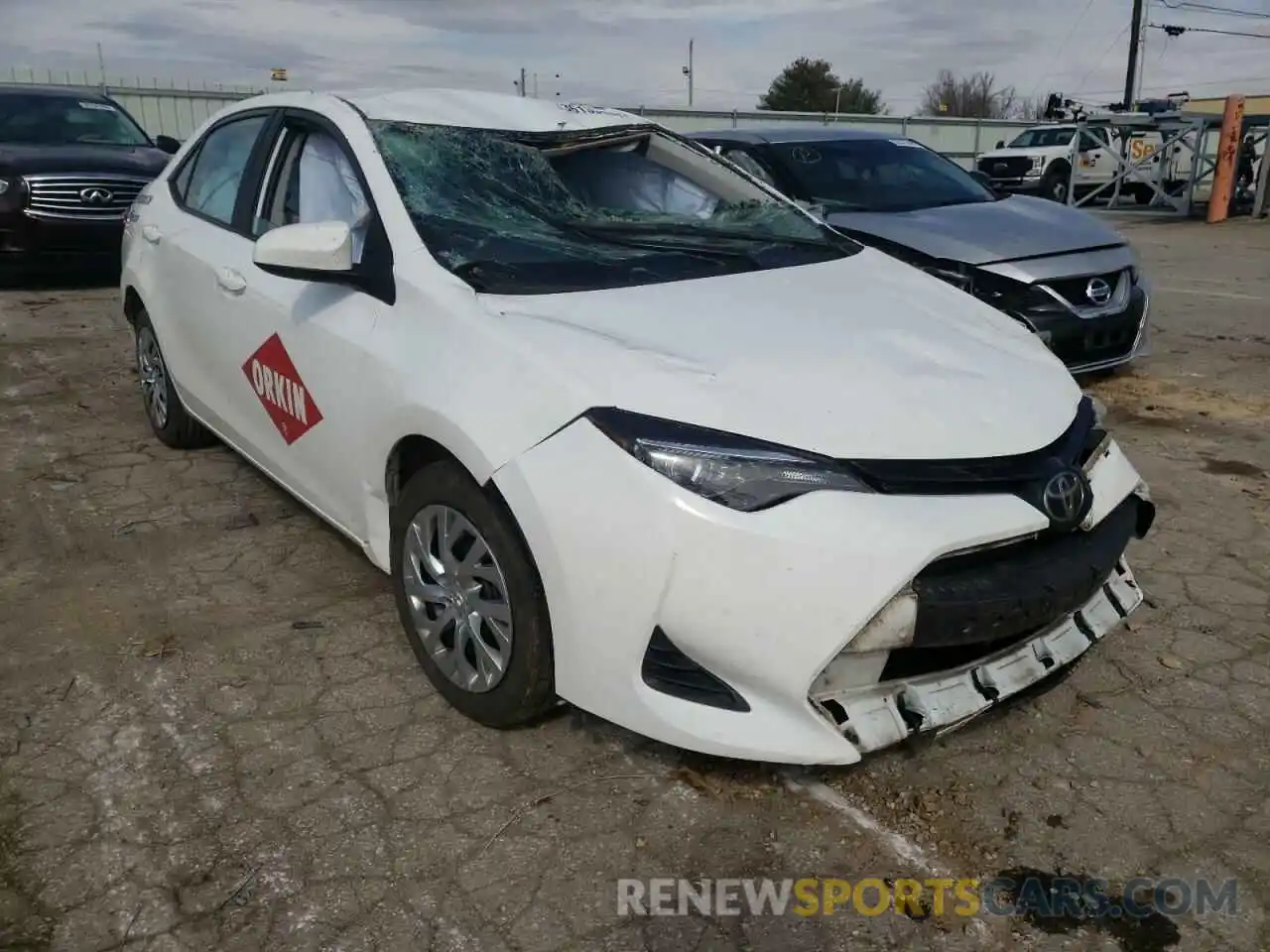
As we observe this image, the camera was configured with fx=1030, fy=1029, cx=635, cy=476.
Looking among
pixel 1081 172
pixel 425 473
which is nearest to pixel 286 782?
pixel 425 473

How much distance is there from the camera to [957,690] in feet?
7.66

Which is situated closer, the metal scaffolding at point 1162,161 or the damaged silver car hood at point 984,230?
the damaged silver car hood at point 984,230

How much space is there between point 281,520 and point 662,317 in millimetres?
2185

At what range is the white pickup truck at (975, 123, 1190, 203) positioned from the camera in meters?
19.3

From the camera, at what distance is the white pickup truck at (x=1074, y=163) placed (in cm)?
1931

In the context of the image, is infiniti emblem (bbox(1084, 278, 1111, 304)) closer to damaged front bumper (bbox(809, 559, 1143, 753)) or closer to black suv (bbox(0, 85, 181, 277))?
damaged front bumper (bbox(809, 559, 1143, 753))

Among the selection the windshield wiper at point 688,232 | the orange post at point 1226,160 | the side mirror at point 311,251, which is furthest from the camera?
the orange post at point 1226,160

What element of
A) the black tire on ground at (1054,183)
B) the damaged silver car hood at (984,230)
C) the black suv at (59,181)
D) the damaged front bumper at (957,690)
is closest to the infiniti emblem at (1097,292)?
the damaged silver car hood at (984,230)

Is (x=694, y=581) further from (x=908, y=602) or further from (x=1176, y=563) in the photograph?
(x=1176, y=563)

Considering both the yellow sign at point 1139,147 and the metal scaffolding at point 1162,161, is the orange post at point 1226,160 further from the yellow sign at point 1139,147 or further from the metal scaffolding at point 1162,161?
the yellow sign at point 1139,147

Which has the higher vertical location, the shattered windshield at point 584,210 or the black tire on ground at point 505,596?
the shattered windshield at point 584,210

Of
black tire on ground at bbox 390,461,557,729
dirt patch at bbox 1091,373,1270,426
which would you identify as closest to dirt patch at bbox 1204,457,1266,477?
dirt patch at bbox 1091,373,1270,426

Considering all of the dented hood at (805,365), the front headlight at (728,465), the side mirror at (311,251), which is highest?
the side mirror at (311,251)

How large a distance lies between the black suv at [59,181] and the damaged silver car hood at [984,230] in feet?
21.4
